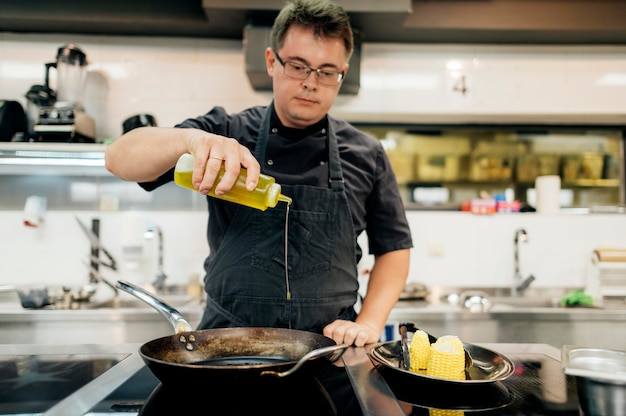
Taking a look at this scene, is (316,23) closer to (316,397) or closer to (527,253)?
(316,397)

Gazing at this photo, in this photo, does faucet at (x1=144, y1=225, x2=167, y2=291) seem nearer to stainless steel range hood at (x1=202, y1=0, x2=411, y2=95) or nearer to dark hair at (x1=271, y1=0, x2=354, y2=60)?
stainless steel range hood at (x1=202, y1=0, x2=411, y2=95)

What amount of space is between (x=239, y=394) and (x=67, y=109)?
2.37m

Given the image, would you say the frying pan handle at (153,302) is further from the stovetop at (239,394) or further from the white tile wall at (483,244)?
the white tile wall at (483,244)

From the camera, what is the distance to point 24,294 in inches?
90.3

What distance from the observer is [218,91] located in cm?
288

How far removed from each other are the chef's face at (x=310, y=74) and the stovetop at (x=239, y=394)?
74 cm

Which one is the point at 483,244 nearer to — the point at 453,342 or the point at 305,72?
the point at 305,72

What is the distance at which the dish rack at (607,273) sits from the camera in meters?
2.68

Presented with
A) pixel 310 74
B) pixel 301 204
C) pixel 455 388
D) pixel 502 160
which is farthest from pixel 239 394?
pixel 502 160

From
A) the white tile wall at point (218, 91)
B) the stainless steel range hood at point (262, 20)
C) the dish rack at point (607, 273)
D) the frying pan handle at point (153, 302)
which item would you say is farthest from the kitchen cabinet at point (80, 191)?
the dish rack at point (607, 273)

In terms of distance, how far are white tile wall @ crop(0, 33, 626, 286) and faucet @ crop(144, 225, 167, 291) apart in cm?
6

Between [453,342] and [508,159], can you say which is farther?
[508,159]

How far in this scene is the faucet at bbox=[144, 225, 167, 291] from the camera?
8.76ft

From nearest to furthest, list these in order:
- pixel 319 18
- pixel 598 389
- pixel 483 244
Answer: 1. pixel 598 389
2. pixel 319 18
3. pixel 483 244
